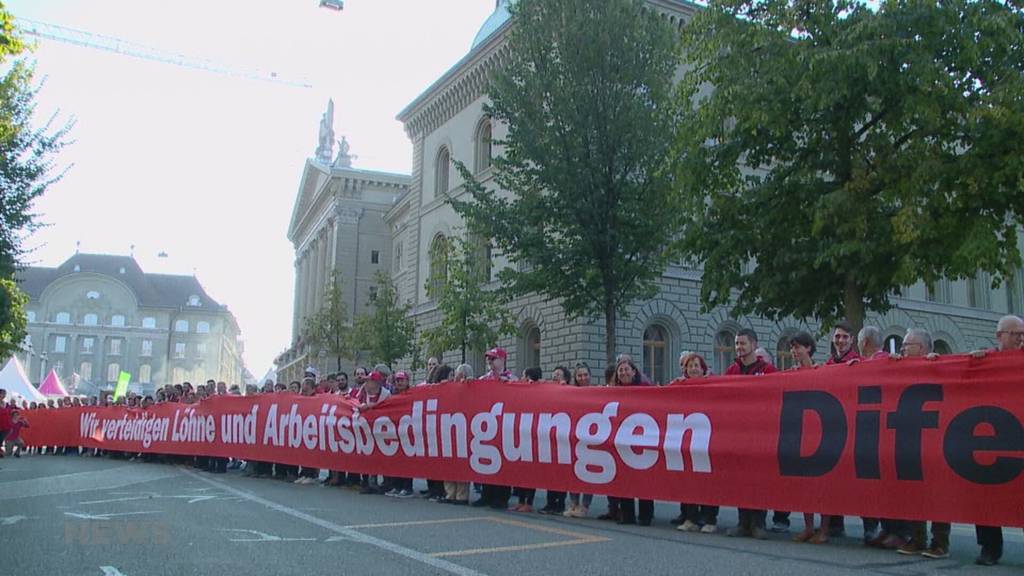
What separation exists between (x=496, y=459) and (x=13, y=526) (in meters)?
4.77

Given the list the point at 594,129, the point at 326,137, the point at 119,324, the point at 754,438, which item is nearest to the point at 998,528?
the point at 754,438

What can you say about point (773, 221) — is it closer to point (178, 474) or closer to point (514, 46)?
point (514, 46)

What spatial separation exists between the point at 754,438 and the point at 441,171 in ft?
→ 112

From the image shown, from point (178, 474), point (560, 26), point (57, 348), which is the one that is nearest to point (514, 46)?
point (560, 26)

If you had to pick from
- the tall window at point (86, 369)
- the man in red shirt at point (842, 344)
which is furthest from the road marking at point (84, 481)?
the tall window at point (86, 369)

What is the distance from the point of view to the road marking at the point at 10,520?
330 inches

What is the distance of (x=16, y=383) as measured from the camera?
3466 cm

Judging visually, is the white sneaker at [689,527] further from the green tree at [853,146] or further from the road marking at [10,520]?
the green tree at [853,146]

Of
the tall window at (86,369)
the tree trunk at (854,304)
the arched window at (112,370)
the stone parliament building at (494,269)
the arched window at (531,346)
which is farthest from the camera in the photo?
the arched window at (112,370)

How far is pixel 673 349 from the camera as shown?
98.4ft

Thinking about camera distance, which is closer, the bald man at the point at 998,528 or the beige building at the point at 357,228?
the bald man at the point at 998,528

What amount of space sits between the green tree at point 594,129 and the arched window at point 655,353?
8.90 metres

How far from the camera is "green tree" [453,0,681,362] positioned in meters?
20.5

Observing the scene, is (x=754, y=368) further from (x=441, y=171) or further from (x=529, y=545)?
(x=441, y=171)
